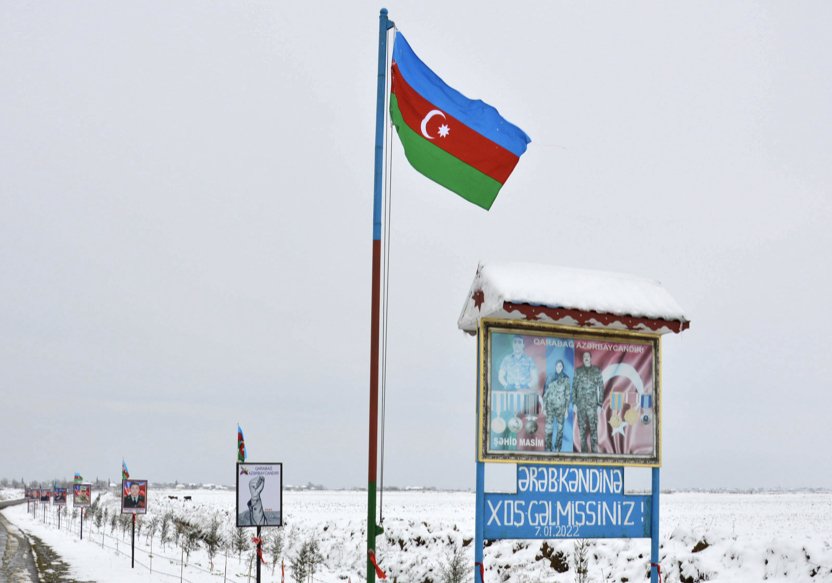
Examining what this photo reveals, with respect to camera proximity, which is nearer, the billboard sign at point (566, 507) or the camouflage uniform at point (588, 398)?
the billboard sign at point (566, 507)

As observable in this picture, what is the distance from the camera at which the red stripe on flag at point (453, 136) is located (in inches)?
432

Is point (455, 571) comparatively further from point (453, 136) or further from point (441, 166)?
point (453, 136)

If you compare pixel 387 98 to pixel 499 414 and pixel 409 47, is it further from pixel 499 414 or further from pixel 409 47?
pixel 499 414

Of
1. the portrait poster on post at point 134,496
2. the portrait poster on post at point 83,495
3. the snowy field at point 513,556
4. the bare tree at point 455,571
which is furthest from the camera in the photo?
the portrait poster on post at point 83,495

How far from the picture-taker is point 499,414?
10672 millimetres

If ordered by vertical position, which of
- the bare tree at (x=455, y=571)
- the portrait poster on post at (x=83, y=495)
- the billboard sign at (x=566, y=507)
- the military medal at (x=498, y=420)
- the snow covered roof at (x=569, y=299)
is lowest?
the portrait poster on post at (x=83, y=495)

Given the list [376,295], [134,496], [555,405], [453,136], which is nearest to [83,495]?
[134,496]

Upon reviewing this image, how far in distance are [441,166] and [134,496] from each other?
26771 mm

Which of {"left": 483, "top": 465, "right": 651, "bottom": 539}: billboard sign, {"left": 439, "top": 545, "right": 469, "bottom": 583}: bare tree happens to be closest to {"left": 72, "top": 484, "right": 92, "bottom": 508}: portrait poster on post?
{"left": 439, "top": 545, "right": 469, "bottom": 583}: bare tree

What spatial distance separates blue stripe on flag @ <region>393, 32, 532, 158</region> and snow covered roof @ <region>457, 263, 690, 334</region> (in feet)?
5.65

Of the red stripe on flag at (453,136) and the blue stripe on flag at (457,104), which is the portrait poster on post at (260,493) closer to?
the red stripe on flag at (453,136)

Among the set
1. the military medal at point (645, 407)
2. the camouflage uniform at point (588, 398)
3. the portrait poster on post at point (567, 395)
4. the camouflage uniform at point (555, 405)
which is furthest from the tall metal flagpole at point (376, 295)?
the military medal at point (645, 407)

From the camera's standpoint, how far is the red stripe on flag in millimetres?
10961

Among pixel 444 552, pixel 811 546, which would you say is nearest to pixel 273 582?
pixel 444 552
